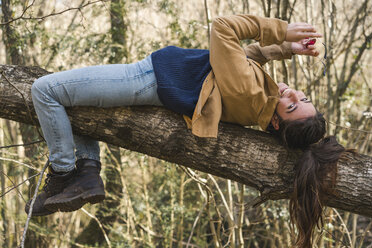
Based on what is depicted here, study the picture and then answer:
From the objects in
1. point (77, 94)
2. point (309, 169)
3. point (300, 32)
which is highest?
point (300, 32)

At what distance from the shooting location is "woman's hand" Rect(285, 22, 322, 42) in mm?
2205

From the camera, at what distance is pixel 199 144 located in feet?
7.54

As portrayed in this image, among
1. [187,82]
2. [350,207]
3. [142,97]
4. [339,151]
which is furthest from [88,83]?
[350,207]

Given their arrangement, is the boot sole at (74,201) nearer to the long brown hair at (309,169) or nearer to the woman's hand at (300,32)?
the long brown hair at (309,169)

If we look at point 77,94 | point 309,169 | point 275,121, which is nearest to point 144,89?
point 77,94

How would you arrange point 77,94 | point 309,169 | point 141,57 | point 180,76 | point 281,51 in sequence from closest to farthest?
point 309,169 → point 77,94 → point 180,76 → point 281,51 → point 141,57

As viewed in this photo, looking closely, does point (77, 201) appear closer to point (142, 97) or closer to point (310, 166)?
point (142, 97)

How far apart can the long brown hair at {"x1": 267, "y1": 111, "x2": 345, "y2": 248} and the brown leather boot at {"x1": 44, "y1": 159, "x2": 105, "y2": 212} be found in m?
1.10

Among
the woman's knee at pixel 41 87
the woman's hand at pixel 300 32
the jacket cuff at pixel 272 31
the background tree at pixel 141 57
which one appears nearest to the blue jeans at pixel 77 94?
the woman's knee at pixel 41 87

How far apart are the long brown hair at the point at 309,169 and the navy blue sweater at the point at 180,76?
1.73 feet

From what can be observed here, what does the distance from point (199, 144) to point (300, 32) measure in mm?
847

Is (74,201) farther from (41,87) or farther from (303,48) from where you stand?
(303,48)

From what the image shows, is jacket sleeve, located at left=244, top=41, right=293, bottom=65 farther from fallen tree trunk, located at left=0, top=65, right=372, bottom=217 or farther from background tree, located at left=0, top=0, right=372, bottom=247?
background tree, located at left=0, top=0, right=372, bottom=247

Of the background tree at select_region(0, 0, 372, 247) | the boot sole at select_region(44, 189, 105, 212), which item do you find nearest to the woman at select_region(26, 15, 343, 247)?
the boot sole at select_region(44, 189, 105, 212)
